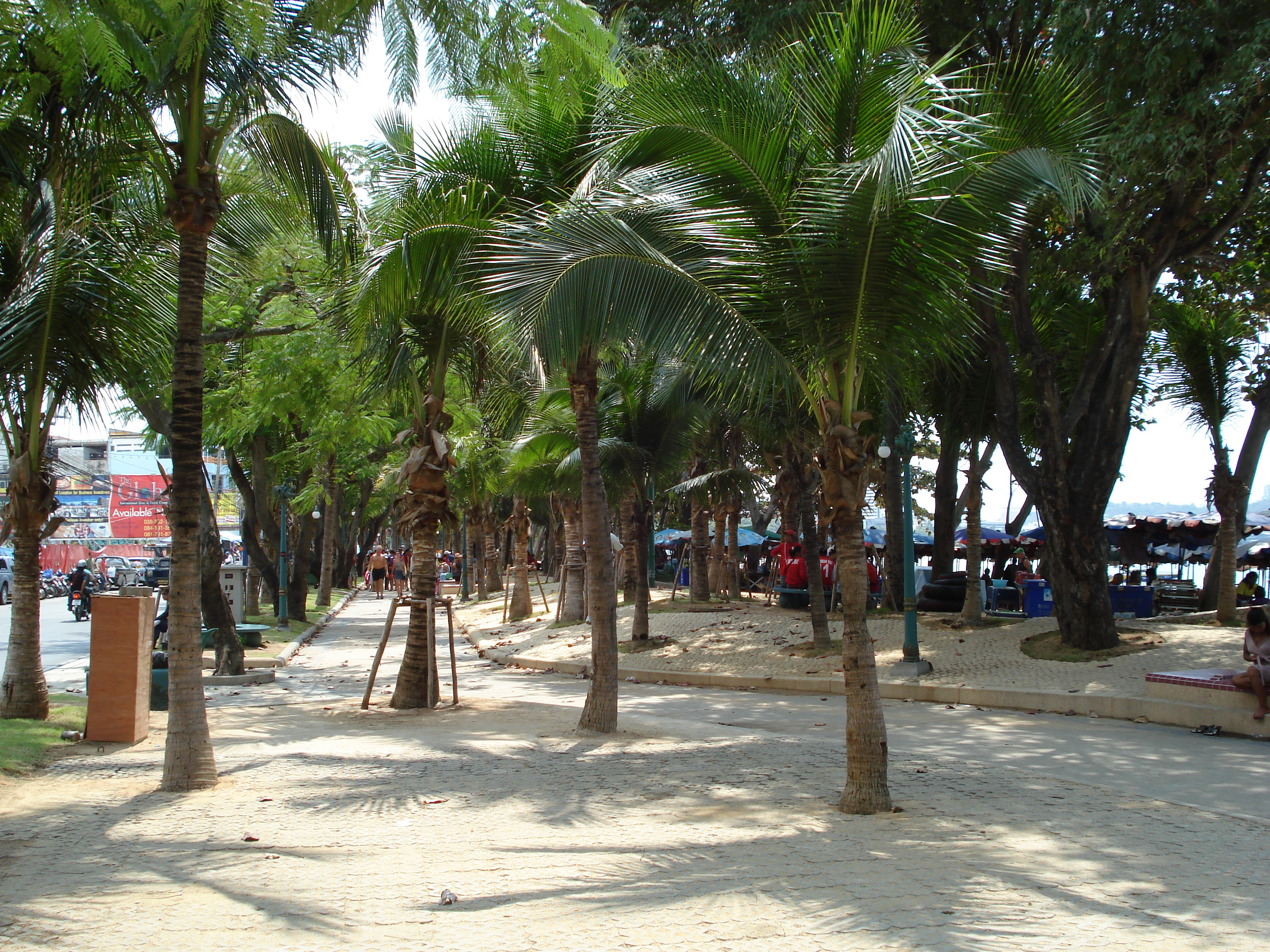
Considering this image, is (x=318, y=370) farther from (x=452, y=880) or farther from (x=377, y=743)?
(x=452, y=880)

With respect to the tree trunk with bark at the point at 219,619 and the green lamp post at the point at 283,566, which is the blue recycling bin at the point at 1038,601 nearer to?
the tree trunk with bark at the point at 219,619

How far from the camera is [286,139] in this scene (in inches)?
332

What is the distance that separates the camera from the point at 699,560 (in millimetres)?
27234

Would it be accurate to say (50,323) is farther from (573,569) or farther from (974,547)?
(573,569)

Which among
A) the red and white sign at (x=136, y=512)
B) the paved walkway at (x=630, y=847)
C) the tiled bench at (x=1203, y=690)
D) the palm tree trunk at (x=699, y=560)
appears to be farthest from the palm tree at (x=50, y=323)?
the red and white sign at (x=136, y=512)

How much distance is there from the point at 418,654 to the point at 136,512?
267 feet

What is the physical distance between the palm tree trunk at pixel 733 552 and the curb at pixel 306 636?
35.1 ft

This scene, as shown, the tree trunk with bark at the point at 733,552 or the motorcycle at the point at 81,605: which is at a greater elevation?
the tree trunk with bark at the point at 733,552

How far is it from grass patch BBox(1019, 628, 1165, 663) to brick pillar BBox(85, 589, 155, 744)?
11775 mm

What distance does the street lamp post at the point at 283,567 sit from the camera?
24688 mm

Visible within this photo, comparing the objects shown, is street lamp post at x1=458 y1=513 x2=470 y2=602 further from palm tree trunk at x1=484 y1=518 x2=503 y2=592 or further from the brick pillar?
the brick pillar

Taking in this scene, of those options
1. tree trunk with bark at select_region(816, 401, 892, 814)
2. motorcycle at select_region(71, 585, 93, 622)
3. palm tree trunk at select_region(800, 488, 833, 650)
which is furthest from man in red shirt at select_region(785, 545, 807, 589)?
motorcycle at select_region(71, 585, 93, 622)

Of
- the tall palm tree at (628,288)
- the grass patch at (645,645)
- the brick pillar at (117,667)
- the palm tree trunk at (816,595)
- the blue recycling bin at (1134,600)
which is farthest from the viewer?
the blue recycling bin at (1134,600)

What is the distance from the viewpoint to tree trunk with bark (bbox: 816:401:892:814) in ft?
22.9
